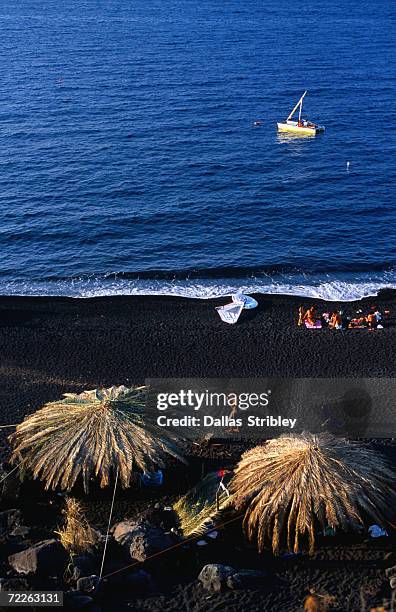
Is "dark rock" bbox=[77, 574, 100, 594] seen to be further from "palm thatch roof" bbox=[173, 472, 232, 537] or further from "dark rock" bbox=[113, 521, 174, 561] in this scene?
"palm thatch roof" bbox=[173, 472, 232, 537]

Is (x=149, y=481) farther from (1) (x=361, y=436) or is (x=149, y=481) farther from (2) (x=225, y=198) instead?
(2) (x=225, y=198)

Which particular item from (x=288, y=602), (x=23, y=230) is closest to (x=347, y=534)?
(x=288, y=602)

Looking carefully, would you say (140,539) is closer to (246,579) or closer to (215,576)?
(215,576)

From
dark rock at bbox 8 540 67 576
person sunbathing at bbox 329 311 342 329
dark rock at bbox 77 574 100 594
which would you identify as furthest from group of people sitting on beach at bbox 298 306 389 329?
dark rock at bbox 77 574 100 594

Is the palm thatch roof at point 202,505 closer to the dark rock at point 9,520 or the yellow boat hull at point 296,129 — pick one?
the dark rock at point 9,520

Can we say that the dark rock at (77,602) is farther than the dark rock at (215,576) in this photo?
No

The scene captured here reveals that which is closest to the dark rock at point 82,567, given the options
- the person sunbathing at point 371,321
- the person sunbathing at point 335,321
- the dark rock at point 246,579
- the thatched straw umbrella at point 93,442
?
the thatched straw umbrella at point 93,442
